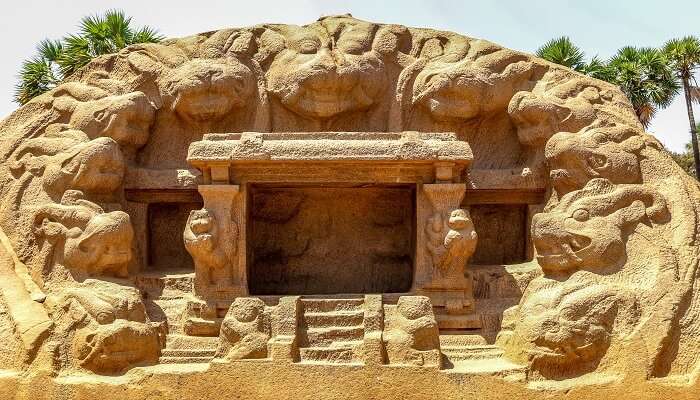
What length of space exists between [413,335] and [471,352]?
0.69 metres

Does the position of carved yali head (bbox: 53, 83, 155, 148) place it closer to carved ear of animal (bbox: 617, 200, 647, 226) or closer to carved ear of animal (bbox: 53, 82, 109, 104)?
carved ear of animal (bbox: 53, 82, 109, 104)

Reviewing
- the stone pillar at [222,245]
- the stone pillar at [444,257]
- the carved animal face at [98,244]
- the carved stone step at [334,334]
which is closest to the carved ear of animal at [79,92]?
the carved animal face at [98,244]

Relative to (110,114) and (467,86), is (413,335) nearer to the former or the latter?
(467,86)

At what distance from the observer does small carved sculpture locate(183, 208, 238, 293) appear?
6.45 metres

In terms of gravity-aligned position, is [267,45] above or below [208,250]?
above

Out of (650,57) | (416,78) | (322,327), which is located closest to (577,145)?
(416,78)

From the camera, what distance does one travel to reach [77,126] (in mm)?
7121

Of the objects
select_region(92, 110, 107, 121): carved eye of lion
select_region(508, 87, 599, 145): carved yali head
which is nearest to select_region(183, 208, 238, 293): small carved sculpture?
select_region(92, 110, 107, 121): carved eye of lion

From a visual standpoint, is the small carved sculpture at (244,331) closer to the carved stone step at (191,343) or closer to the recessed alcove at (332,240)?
the carved stone step at (191,343)

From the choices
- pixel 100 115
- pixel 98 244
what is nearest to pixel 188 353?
pixel 98 244

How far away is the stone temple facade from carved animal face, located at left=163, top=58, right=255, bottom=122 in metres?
0.02

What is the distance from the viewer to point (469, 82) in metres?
7.14

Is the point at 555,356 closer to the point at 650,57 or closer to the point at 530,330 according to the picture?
the point at 530,330

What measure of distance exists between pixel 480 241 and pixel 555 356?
1956mm
